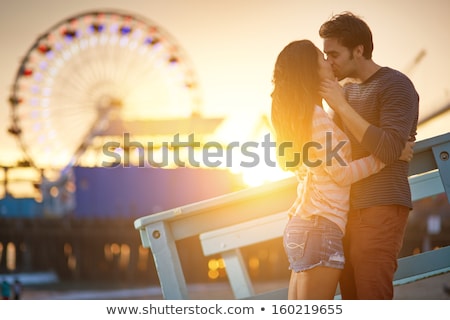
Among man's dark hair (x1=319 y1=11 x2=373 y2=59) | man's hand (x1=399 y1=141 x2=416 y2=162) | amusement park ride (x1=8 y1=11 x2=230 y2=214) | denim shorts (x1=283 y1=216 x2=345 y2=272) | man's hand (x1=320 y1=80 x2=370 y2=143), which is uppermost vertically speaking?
amusement park ride (x1=8 y1=11 x2=230 y2=214)

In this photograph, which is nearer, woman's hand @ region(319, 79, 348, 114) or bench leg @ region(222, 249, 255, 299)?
woman's hand @ region(319, 79, 348, 114)

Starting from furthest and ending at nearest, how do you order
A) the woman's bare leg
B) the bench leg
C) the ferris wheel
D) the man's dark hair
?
the ferris wheel < the bench leg < the man's dark hair < the woman's bare leg

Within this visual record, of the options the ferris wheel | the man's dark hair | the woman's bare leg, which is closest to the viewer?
the woman's bare leg

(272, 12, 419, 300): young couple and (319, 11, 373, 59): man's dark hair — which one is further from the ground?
(319, 11, 373, 59): man's dark hair

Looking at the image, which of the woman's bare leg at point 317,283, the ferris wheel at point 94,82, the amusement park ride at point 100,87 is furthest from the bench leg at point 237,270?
the ferris wheel at point 94,82

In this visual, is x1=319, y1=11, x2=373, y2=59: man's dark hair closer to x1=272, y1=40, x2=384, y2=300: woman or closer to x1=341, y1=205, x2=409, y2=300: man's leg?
x1=272, y1=40, x2=384, y2=300: woman

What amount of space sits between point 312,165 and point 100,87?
12.9m

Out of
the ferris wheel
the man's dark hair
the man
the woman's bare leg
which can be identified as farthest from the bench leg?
the ferris wheel

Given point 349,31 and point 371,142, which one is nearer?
point 371,142

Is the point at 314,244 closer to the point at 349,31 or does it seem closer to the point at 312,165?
the point at 312,165

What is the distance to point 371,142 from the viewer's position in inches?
73.5

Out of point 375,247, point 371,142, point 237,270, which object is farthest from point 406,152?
point 237,270

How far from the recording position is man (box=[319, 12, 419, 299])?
188cm

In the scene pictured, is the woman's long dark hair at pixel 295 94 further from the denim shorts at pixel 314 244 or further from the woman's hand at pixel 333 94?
the denim shorts at pixel 314 244
